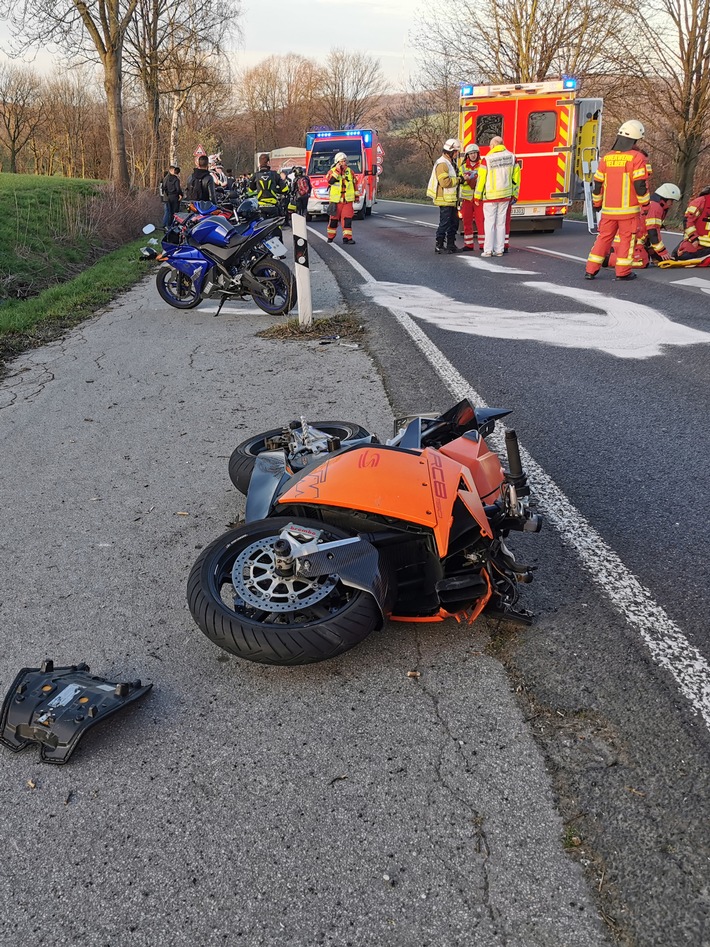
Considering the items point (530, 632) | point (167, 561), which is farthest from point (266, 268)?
point (530, 632)

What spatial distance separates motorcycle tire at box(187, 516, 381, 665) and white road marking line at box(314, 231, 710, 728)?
96 centimetres

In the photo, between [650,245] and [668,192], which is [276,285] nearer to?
[650,245]

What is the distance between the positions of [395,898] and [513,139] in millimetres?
18856

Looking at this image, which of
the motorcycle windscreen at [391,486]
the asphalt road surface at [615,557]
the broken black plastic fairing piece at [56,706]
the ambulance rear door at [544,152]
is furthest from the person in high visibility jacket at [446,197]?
the broken black plastic fairing piece at [56,706]

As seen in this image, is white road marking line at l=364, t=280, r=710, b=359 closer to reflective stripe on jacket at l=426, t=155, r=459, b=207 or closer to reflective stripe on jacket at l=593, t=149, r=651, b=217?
reflective stripe on jacket at l=593, t=149, r=651, b=217

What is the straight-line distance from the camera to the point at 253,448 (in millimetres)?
4117

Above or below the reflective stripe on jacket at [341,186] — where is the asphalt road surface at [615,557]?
below

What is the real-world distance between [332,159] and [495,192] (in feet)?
52.8

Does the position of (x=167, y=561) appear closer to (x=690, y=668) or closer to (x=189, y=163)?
(x=690, y=668)

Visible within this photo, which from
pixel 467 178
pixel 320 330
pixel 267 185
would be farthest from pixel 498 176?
pixel 267 185

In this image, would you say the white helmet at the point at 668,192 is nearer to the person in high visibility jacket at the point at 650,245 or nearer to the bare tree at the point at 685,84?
the person in high visibility jacket at the point at 650,245

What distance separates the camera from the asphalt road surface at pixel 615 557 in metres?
1.89

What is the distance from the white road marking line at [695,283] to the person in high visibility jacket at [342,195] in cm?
857

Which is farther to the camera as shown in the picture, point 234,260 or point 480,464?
point 234,260
